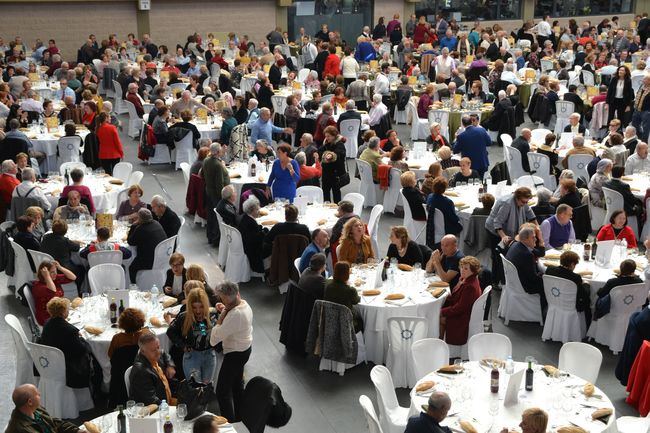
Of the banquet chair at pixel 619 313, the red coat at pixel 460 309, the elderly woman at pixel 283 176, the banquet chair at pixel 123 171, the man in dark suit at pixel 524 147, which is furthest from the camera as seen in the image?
the man in dark suit at pixel 524 147

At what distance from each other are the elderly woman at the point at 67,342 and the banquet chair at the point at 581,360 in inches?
168

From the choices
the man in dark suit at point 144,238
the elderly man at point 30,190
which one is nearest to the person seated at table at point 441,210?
the man in dark suit at point 144,238

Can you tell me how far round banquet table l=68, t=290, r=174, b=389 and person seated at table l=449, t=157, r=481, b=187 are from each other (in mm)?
5325

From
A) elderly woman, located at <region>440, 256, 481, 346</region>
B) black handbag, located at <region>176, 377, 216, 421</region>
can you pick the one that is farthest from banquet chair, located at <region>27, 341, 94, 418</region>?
→ elderly woman, located at <region>440, 256, 481, 346</region>

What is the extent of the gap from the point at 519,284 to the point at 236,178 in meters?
4.95

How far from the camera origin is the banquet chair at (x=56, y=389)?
805 cm

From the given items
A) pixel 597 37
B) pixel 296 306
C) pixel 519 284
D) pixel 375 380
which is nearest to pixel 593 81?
pixel 597 37

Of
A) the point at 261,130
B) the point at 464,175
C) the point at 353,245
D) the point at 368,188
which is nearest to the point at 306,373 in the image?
the point at 353,245

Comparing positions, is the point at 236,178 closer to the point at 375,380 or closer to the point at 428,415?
the point at 375,380

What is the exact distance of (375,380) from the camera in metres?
7.31

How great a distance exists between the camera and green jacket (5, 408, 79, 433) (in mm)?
6629

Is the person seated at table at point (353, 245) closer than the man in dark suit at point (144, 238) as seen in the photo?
Yes

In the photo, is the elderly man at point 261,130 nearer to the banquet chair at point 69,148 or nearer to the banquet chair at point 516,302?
the banquet chair at point 69,148

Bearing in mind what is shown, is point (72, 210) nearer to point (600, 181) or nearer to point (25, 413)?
point (25, 413)
